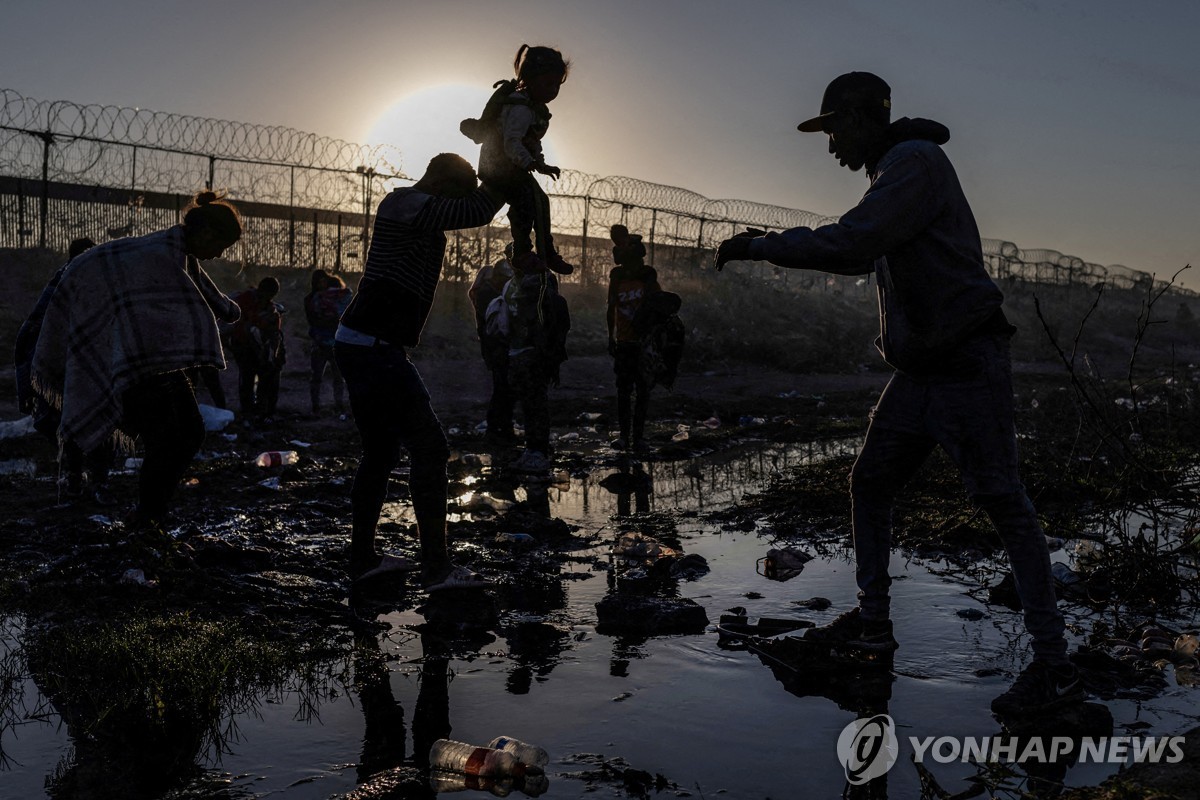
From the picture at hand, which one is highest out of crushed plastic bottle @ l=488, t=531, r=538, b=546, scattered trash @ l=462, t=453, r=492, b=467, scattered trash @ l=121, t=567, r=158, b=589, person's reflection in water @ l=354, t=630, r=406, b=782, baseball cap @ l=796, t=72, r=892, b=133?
baseball cap @ l=796, t=72, r=892, b=133

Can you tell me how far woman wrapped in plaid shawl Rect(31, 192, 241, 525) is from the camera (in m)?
4.77

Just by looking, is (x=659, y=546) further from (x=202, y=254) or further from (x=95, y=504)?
(x=95, y=504)

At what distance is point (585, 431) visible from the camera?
37.8ft

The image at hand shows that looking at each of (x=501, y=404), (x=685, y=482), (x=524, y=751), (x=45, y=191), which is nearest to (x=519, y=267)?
(x=524, y=751)

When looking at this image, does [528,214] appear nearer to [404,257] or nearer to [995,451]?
[404,257]

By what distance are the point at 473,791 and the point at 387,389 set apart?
2.01m

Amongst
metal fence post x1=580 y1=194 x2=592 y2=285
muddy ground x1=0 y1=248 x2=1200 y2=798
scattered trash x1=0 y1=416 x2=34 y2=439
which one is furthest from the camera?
metal fence post x1=580 y1=194 x2=592 y2=285

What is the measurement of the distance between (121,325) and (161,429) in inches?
21.3

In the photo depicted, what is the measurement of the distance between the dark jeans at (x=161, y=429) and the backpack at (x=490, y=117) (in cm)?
203

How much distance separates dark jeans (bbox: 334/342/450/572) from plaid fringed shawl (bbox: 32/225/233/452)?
3.67 ft

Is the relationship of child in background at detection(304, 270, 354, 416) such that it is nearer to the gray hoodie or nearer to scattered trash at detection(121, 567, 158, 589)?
scattered trash at detection(121, 567, 158, 589)

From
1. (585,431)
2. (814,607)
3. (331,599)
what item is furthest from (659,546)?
(585,431)

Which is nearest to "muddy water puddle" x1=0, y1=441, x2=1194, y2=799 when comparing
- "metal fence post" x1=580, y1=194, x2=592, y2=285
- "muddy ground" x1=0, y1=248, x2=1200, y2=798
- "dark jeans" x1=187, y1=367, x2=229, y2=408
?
"muddy ground" x1=0, y1=248, x2=1200, y2=798

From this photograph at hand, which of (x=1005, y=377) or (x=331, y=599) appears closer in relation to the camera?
(x=1005, y=377)
